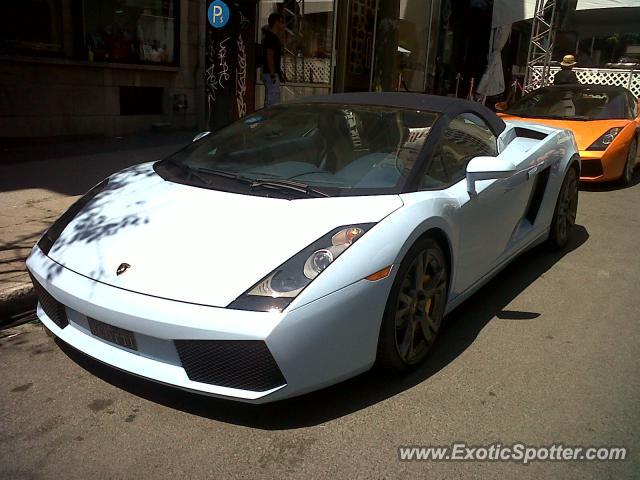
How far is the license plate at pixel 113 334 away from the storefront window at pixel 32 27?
7119 mm

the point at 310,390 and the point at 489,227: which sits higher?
the point at 489,227

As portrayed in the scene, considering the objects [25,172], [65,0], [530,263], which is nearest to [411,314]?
[530,263]

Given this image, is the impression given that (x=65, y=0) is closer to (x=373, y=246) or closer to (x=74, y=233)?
(x=74, y=233)

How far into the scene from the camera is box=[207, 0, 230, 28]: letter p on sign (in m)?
6.19

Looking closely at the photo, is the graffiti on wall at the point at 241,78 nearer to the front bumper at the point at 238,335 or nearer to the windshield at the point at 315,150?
the windshield at the point at 315,150

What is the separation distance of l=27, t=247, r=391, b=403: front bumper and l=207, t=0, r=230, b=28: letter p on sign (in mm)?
4341

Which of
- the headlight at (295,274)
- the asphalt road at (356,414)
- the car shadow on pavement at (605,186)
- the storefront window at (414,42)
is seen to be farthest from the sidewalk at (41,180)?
the storefront window at (414,42)

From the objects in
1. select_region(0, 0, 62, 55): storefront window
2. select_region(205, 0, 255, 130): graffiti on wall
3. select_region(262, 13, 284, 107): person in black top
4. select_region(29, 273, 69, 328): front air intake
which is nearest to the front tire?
select_region(29, 273, 69, 328): front air intake

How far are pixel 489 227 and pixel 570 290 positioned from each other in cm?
120

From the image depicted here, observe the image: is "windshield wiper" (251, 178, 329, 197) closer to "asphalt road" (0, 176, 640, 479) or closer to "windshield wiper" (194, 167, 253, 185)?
"windshield wiper" (194, 167, 253, 185)

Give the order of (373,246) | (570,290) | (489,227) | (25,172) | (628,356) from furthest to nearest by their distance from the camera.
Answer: (25,172)
(570,290)
(489,227)
(628,356)
(373,246)

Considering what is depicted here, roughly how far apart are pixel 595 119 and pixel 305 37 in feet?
24.3

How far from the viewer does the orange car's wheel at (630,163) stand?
804 centimetres

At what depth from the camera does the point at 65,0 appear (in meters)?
9.02
